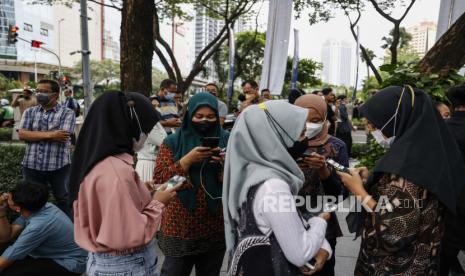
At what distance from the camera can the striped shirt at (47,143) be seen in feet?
13.6

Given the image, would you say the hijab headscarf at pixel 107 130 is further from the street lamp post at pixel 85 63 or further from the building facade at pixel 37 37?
the building facade at pixel 37 37

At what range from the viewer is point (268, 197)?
5.17 ft

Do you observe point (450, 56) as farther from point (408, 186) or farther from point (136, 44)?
Answer: point (136, 44)

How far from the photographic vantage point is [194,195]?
244 cm

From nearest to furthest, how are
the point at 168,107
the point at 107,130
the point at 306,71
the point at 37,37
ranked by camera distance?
the point at 107,130, the point at 168,107, the point at 306,71, the point at 37,37

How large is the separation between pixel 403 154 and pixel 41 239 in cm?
256

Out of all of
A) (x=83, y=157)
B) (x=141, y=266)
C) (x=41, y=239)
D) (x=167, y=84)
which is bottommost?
(x=41, y=239)

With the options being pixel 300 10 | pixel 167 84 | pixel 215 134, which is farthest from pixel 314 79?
pixel 215 134

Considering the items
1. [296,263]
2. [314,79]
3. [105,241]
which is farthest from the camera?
[314,79]

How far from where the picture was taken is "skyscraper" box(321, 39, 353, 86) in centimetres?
10825

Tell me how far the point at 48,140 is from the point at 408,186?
376 centimetres

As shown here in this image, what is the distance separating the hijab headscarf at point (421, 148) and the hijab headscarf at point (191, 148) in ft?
3.42

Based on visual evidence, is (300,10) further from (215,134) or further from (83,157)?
(83,157)

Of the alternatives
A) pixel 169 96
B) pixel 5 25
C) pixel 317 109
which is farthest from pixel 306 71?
pixel 5 25
